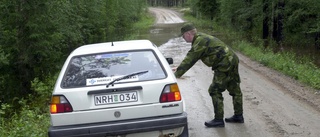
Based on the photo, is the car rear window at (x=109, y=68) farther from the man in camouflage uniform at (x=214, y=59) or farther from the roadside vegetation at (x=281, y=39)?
the roadside vegetation at (x=281, y=39)

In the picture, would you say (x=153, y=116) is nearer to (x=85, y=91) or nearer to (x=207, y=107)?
(x=85, y=91)

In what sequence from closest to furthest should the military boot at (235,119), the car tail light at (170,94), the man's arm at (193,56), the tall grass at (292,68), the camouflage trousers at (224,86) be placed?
the car tail light at (170,94)
the man's arm at (193,56)
the camouflage trousers at (224,86)
the military boot at (235,119)
the tall grass at (292,68)

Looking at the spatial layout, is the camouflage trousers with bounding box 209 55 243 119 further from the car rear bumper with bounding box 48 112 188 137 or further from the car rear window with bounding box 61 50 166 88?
the car rear bumper with bounding box 48 112 188 137

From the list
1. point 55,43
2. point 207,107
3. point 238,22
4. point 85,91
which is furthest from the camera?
point 238,22

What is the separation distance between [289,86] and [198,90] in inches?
94.5

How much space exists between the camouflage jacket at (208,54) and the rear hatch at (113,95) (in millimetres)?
1277

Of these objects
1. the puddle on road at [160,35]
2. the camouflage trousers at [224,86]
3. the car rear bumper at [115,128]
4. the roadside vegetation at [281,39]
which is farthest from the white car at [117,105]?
the puddle on road at [160,35]

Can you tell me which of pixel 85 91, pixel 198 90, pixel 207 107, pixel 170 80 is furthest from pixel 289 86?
pixel 85 91

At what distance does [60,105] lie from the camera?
4750 mm

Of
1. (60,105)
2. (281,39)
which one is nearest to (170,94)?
(60,105)

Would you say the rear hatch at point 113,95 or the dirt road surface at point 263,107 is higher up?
the rear hatch at point 113,95

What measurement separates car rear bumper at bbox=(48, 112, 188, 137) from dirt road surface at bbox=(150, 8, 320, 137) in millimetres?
1642

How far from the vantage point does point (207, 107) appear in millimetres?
8102

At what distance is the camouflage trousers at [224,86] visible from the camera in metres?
6.31
